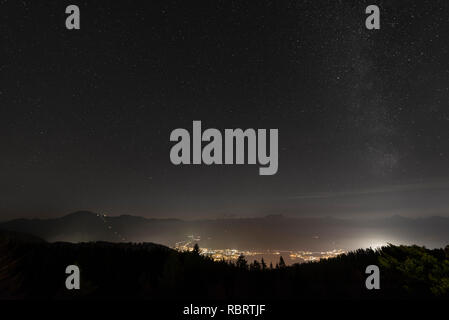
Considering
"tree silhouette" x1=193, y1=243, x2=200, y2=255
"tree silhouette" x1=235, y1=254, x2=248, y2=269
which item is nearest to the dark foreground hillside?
"tree silhouette" x1=235, y1=254, x2=248, y2=269

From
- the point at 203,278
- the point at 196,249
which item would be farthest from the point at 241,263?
the point at 203,278

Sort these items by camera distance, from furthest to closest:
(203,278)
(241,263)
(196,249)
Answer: (196,249), (241,263), (203,278)

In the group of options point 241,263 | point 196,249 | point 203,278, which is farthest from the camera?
point 196,249

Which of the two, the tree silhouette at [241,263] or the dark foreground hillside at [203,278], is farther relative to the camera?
the tree silhouette at [241,263]

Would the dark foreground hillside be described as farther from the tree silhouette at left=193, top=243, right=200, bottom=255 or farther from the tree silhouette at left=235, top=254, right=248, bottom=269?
the tree silhouette at left=193, top=243, right=200, bottom=255

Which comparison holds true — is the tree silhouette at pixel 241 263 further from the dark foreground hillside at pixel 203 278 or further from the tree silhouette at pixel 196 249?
the tree silhouette at pixel 196 249

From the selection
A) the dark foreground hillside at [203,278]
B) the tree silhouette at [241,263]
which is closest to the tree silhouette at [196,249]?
the dark foreground hillside at [203,278]

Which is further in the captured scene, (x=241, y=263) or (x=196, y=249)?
(x=196, y=249)

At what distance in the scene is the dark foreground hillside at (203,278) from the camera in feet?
15.1

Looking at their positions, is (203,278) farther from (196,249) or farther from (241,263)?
(196,249)

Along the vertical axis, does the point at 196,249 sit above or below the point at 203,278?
above

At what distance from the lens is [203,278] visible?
5.34 metres
